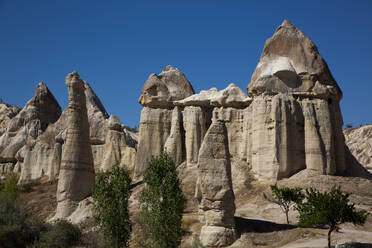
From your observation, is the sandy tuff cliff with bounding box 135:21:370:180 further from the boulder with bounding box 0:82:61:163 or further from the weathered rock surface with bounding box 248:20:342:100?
the boulder with bounding box 0:82:61:163

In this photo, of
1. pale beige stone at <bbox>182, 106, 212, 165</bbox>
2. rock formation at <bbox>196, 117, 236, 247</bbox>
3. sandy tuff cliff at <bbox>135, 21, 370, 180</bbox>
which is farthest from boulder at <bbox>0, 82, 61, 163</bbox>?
rock formation at <bbox>196, 117, 236, 247</bbox>

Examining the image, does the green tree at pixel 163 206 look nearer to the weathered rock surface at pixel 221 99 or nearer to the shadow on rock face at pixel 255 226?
the shadow on rock face at pixel 255 226

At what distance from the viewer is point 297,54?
3584cm

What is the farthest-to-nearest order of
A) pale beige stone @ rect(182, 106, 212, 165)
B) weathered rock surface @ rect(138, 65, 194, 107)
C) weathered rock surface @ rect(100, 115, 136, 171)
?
weathered rock surface @ rect(100, 115, 136, 171) → weathered rock surface @ rect(138, 65, 194, 107) → pale beige stone @ rect(182, 106, 212, 165)

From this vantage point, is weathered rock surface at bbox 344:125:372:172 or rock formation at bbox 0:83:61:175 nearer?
weathered rock surface at bbox 344:125:372:172

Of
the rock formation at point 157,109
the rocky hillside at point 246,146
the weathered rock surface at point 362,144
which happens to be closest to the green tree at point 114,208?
the rocky hillside at point 246,146

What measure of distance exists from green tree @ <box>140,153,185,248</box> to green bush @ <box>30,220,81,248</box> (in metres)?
4.75

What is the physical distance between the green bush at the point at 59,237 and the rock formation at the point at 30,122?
46.7 m

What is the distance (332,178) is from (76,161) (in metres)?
18.7

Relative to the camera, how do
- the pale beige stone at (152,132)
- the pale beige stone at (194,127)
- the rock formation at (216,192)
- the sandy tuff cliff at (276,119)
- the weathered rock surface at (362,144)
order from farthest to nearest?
the weathered rock surface at (362,144), the pale beige stone at (152,132), the pale beige stone at (194,127), the sandy tuff cliff at (276,119), the rock formation at (216,192)

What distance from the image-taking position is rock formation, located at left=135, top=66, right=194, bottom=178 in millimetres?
40188

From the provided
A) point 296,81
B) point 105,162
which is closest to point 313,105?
point 296,81

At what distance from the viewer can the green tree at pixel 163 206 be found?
18.0 metres

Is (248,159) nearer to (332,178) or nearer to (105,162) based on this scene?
(332,178)
